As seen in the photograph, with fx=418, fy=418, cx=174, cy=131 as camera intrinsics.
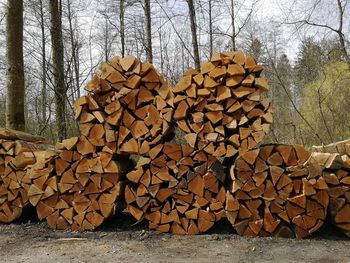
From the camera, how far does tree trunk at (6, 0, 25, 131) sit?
7758 mm

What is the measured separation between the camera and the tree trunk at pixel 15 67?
776cm

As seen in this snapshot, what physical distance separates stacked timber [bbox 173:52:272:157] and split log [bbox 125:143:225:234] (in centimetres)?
26

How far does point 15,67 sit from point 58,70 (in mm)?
2023

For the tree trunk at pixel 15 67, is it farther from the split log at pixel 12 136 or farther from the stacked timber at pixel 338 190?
the stacked timber at pixel 338 190

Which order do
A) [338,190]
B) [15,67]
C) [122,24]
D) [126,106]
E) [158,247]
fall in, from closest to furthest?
1. [158,247]
2. [338,190]
3. [126,106]
4. [15,67]
5. [122,24]

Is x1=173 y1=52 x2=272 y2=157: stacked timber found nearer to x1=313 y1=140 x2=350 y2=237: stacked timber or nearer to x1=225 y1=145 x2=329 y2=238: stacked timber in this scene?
x1=225 y1=145 x2=329 y2=238: stacked timber

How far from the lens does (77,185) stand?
562 cm

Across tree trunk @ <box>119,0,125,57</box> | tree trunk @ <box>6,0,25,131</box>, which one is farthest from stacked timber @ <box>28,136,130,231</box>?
Answer: tree trunk @ <box>119,0,125,57</box>

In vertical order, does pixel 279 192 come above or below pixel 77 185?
below

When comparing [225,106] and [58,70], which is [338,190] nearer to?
[225,106]

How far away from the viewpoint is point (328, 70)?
15883mm

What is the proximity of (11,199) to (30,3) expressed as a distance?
33.2ft

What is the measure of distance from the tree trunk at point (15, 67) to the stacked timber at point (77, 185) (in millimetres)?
2300

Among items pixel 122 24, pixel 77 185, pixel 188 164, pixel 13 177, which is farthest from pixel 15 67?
pixel 122 24
